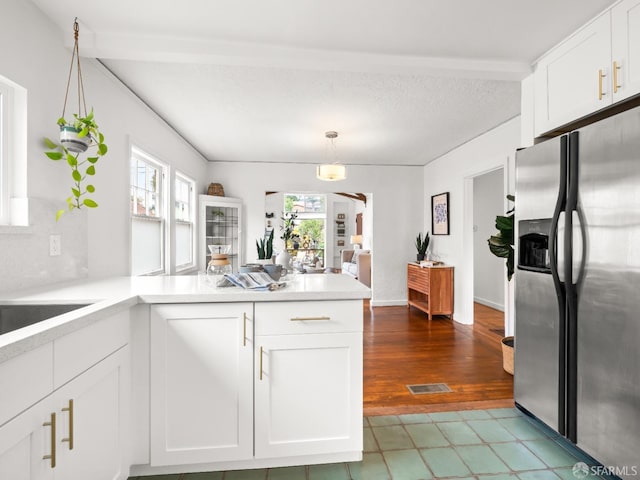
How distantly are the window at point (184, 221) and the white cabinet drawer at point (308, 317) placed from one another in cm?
291

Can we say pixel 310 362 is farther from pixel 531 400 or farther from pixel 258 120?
pixel 258 120

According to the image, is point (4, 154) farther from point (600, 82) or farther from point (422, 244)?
point (422, 244)

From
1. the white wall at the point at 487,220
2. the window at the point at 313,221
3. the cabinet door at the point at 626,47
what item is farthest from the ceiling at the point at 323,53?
the window at the point at 313,221

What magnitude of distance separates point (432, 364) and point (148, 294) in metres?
2.52

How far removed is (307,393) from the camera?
162 cm

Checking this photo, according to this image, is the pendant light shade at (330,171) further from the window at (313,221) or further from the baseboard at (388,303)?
the window at (313,221)

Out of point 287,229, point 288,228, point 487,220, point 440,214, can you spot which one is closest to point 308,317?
point 440,214

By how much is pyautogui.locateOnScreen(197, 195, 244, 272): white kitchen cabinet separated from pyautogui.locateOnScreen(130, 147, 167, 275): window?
119 centimetres

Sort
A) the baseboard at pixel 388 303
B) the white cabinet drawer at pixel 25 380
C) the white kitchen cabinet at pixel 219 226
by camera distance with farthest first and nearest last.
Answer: the baseboard at pixel 388 303 < the white kitchen cabinet at pixel 219 226 < the white cabinet drawer at pixel 25 380

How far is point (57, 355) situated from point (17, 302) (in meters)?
0.53

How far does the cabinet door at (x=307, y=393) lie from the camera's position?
1601mm

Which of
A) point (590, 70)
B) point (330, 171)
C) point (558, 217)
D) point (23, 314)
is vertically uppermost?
point (590, 70)

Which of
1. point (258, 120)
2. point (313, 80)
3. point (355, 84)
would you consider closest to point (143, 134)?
point (258, 120)

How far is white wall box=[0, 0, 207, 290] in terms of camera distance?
165cm
